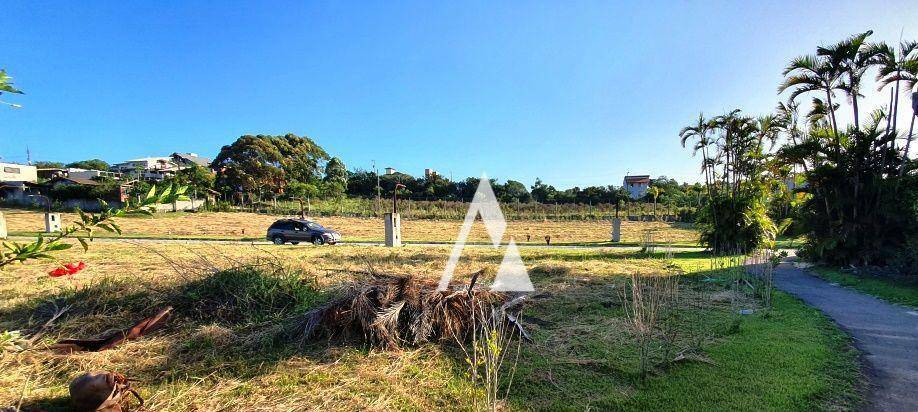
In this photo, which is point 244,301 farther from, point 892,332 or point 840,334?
point 892,332

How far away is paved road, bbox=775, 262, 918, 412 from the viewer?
3.32 meters

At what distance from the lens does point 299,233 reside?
1723cm

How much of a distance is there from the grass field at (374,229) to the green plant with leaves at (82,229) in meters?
17.2

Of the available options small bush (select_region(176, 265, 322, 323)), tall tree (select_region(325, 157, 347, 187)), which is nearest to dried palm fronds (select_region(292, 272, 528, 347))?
small bush (select_region(176, 265, 322, 323))

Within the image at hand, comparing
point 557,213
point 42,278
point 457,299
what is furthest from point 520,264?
point 557,213

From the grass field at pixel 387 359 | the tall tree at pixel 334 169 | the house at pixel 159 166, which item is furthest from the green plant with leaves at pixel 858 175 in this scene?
the tall tree at pixel 334 169

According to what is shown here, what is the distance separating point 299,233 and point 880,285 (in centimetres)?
1788

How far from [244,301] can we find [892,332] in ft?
26.8

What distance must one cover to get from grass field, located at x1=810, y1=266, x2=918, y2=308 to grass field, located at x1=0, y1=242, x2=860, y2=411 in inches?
68.4

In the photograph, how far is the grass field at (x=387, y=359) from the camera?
3.25 metres

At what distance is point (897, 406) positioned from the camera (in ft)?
10.2

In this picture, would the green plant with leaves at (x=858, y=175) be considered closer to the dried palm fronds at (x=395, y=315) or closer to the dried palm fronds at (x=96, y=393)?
the dried palm fronds at (x=395, y=315)

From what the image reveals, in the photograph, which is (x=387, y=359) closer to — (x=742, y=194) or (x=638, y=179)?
(x=742, y=194)

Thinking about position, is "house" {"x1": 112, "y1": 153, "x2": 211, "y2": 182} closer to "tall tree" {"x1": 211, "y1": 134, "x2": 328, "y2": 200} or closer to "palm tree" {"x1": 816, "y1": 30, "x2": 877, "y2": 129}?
"tall tree" {"x1": 211, "y1": 134, "x2": 328, "y2": 200}
